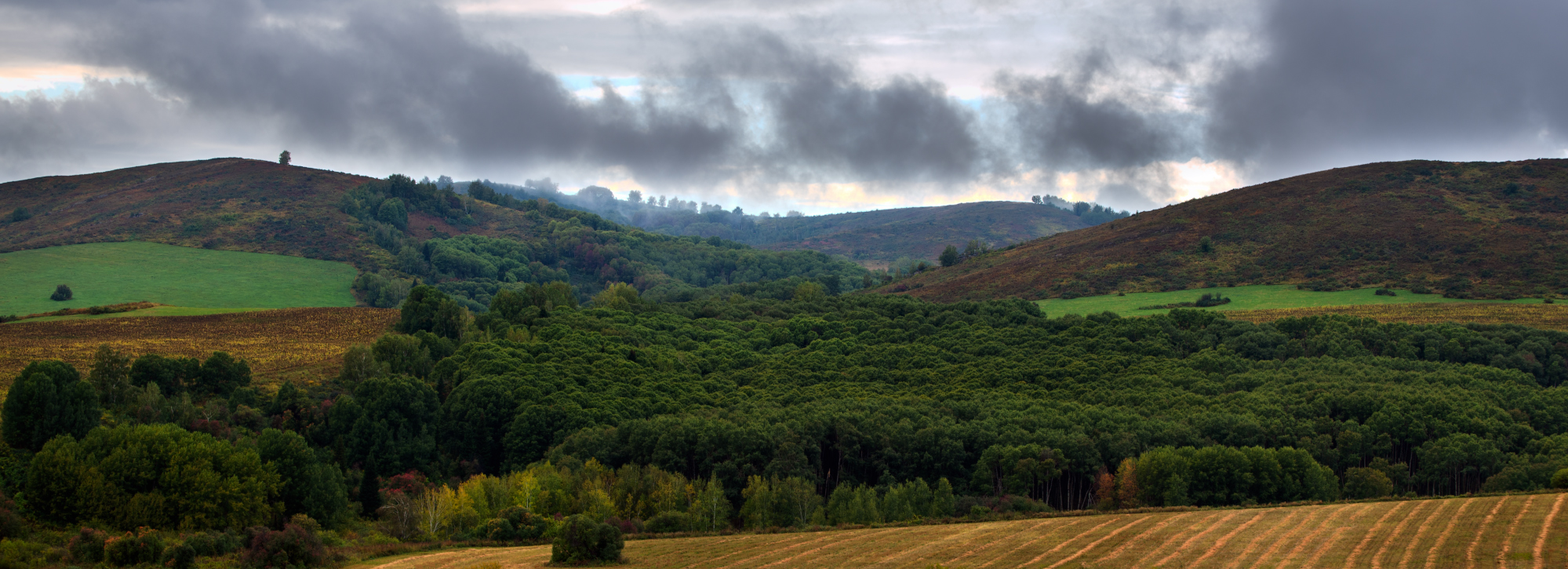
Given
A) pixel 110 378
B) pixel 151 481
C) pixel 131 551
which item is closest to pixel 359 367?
pixel 110 378

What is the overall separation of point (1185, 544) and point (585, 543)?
3095 cm

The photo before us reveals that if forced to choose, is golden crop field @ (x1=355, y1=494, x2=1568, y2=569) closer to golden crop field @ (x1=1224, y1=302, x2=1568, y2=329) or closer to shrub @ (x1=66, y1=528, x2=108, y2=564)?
shrub @ (x1=66, y1=528, x2=108, y2=564)

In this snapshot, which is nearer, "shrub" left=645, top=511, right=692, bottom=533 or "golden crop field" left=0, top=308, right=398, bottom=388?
"shrub" left=645, top=511, right=692, bottom=533

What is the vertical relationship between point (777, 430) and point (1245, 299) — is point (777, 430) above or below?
below

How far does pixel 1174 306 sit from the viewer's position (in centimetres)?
15938

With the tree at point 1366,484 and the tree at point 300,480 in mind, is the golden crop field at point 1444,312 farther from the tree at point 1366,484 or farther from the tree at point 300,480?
the tree at point 300,480

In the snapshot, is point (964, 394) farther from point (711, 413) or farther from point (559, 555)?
point (559, 555)

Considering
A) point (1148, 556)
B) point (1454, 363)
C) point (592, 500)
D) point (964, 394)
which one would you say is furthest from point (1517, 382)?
point (592, 500)

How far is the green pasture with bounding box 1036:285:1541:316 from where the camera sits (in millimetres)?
153375

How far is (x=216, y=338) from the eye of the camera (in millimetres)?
126500

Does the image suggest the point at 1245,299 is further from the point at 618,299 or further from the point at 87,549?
the point at 87,549

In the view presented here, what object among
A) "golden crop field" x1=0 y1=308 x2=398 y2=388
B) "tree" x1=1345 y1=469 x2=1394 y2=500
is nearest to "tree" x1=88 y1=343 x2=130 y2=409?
"golden crop field" x1=0 y1=308 x2=398 y2=388

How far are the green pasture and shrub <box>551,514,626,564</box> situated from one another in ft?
412

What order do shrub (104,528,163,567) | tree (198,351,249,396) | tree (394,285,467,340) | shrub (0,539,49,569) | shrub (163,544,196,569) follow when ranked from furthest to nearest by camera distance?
tree (394,285,467,340), tree (198,351,249,396), shrub (104,528,163,567), shrub (163,544,196,569), shrub (0,539,49,569)
